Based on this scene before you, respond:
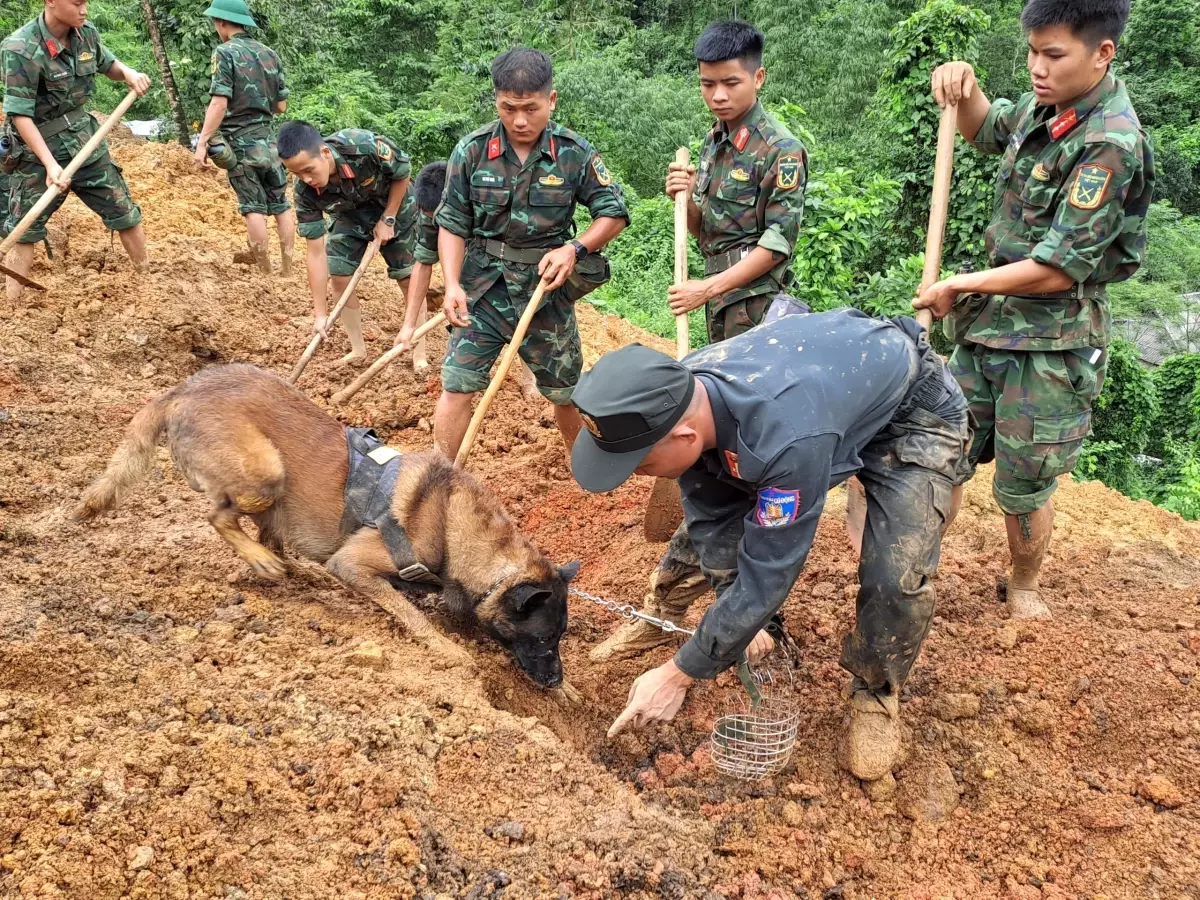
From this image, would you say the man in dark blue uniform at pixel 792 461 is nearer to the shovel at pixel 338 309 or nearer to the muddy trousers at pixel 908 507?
the muddy trousers at pixel 908 507

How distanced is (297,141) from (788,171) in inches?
138

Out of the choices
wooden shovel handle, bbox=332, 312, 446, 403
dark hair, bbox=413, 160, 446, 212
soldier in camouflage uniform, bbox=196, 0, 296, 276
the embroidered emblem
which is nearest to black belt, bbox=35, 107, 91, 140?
soldier in camouflage uniform, bbox=196, 0, 296, 276

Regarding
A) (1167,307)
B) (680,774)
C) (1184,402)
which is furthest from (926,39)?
(680,774)

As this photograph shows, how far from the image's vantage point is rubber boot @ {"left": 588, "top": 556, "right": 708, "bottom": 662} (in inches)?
145

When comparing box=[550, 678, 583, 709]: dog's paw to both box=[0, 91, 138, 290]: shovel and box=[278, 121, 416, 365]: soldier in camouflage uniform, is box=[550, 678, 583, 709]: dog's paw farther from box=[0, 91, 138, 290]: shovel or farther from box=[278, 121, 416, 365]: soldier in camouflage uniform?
box=[0, 91, 138, 290]: shovel

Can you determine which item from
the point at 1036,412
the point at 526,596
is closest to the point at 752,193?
the point at 1036,412

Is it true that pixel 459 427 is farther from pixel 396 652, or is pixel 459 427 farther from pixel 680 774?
pixel 680 774

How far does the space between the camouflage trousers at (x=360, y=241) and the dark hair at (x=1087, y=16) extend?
4995 millimetres

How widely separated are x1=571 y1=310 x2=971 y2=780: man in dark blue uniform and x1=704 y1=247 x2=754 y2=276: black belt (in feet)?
5.48

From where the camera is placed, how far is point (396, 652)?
12.6 ft

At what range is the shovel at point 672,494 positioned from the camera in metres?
4.71

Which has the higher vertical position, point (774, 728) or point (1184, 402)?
point (774, 728)

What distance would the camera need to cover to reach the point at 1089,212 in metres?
3.30

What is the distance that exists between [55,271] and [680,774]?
7.71m
